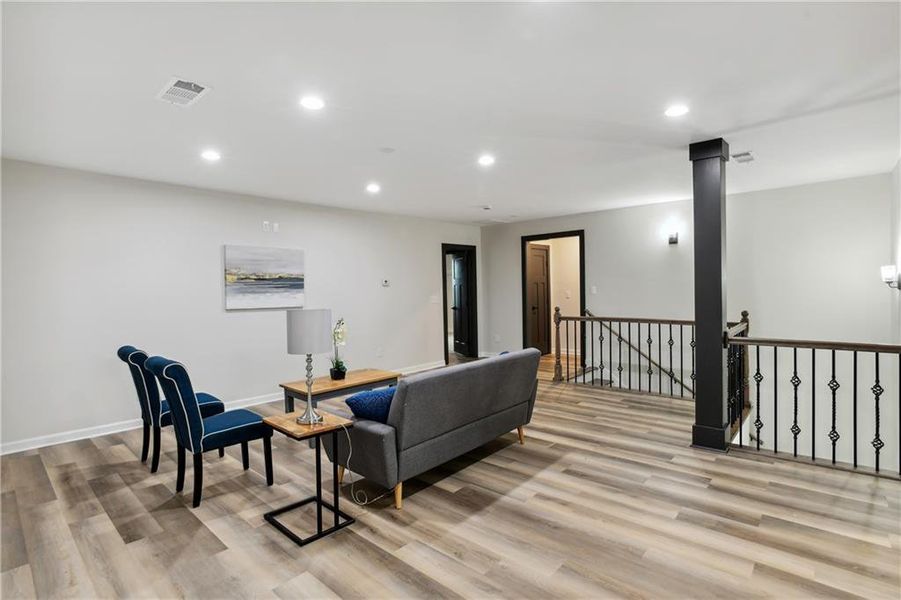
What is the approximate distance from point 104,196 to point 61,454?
95.9 inches

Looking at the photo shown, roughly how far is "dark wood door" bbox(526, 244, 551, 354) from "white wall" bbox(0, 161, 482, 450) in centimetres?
324

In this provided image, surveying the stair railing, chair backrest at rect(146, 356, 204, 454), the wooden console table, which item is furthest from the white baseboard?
the stair railing

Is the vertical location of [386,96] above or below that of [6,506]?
above

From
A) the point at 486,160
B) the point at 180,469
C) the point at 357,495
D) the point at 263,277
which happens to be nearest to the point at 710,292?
the point at 486,160

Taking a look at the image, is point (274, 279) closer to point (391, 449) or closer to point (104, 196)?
point (104, 196)

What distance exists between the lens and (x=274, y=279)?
5883 mm

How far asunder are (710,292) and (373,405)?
9.53ft

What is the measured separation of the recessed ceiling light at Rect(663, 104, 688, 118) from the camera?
10.4 ft

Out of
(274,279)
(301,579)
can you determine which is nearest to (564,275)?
(274,279)

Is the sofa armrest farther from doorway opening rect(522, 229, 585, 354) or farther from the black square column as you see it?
doorway opening rect(522, 229, 585, 354)

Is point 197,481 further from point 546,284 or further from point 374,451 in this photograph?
point 546,284

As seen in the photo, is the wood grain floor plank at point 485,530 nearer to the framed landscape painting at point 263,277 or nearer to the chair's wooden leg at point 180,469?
the chair's wooden leg at point 180,469

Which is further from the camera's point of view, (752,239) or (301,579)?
(752,239)

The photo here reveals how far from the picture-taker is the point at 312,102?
2.98 m
